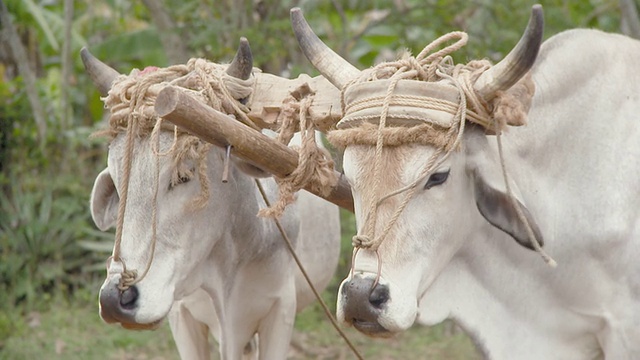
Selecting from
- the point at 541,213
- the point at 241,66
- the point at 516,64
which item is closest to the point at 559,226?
the point at 541,213

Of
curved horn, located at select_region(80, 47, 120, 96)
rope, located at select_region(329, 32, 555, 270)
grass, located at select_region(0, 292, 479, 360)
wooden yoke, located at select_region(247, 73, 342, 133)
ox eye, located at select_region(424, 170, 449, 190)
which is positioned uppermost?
curved horn, located at select_region(80, 47, 120, 96)

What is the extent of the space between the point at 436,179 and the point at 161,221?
4.07ft

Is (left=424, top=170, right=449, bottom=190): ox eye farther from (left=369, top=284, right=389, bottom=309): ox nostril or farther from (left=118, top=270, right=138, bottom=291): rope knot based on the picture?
(left=118, top=270, right=138, bottom=291): rope knot

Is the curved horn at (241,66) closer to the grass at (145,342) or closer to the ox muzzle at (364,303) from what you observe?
the ox muzzle at (364,303)

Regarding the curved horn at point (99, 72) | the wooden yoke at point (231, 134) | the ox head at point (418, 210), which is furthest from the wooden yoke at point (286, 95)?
the curved horn at point (99, 72)

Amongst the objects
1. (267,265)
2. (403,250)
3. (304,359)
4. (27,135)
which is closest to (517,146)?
(403,250)

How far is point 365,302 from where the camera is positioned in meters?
3.61

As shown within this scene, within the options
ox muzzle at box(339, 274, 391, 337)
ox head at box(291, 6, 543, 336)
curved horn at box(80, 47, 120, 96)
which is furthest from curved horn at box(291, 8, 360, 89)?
curved horn at box(80, 47, 120, 96)

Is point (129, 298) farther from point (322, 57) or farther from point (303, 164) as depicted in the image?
point (322, 57)

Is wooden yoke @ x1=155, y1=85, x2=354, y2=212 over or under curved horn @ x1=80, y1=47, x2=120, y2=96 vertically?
under

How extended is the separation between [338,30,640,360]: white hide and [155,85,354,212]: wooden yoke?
44 centimetres

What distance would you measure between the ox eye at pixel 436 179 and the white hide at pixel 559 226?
2.1 inches

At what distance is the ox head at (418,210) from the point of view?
11.9ft

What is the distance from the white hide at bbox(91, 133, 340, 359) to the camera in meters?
4.39
